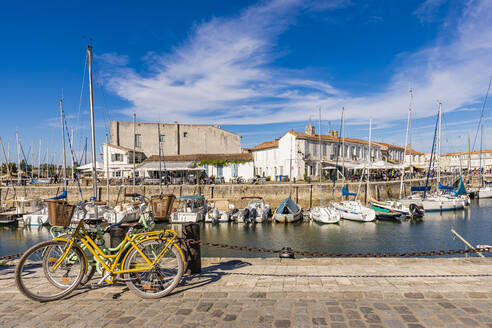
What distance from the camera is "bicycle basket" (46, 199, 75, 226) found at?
519 cm

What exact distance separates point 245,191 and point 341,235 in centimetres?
1389

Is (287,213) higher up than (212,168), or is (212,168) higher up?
(212,168)

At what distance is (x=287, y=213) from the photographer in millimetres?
27188

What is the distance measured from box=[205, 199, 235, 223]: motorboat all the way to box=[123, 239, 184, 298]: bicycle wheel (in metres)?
22.4

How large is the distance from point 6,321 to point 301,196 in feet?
101

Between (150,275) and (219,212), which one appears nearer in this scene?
(150,275)

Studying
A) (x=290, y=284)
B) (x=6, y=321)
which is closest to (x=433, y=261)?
(x=290, y=284)

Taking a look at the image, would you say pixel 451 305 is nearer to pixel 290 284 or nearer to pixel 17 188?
pixel 290 284

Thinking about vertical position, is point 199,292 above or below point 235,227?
above

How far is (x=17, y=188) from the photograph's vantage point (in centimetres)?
3803

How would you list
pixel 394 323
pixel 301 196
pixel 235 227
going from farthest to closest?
pixel 301 196, pixel 235 227, pixel 394 323

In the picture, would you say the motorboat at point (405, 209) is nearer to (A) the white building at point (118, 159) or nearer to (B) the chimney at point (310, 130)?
(B) the chimney at point (310, 130)

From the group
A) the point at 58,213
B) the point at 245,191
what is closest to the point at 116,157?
the point at 245,191

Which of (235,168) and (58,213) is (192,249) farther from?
(235,168)
